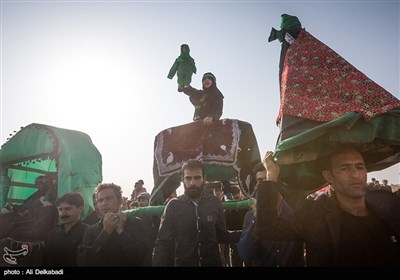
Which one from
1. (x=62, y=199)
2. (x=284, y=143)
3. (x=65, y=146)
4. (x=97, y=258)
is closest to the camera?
(x=284, y=143)

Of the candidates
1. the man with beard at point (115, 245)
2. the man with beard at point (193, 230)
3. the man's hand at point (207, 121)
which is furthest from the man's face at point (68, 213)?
the man's hand at point (207, 121)

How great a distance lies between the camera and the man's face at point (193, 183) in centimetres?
364

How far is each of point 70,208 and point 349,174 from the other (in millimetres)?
3559

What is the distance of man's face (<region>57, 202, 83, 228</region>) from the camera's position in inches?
161

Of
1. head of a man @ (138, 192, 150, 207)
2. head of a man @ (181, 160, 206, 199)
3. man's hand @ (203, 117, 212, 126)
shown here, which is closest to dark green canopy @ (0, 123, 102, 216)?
head of a man @ (138, 192, 150, 207)

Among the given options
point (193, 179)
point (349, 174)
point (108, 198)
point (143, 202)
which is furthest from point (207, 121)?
point (349, 174)

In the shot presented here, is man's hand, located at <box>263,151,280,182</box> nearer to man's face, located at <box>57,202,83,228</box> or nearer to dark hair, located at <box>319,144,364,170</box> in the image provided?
dark hair, located at <box>319,144,364,170</box>

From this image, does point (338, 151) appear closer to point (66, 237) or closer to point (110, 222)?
point (110, 222)

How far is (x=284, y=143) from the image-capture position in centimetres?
231

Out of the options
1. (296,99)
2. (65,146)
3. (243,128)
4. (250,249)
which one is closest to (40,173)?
(65,146)

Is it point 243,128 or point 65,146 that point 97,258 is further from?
point 65,146

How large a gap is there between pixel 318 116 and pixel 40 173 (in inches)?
347

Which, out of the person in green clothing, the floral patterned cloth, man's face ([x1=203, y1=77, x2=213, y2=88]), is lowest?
the floral patterned cloth

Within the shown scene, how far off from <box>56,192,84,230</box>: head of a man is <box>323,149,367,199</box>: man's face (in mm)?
3384
